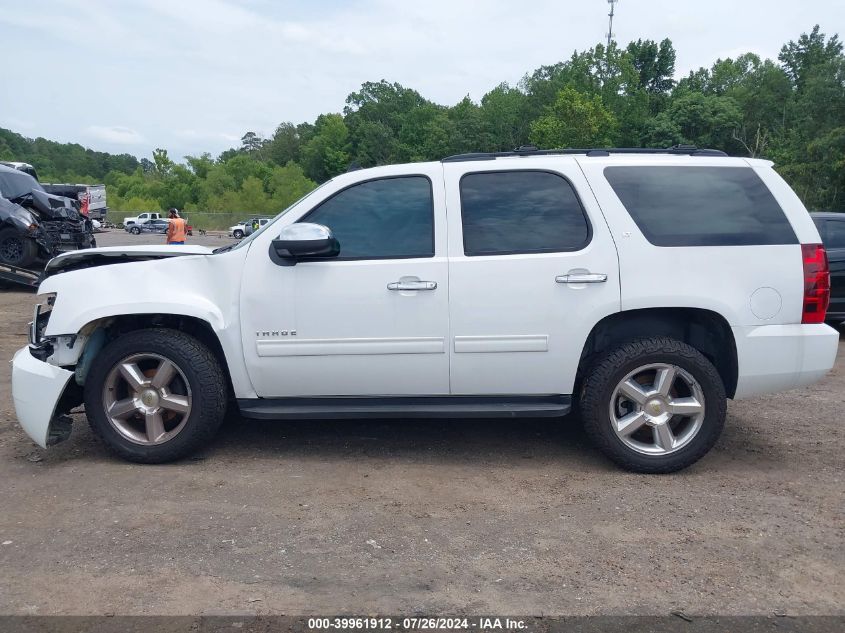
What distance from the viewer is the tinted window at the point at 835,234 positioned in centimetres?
911

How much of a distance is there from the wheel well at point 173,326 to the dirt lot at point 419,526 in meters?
0.71

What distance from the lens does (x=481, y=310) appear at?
14.5 ft

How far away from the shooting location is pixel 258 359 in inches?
177

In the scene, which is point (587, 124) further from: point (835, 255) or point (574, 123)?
point (835, 255)

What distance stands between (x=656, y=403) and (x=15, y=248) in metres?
13.1

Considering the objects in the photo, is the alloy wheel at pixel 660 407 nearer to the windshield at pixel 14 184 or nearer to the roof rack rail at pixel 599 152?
the roof rack rail at pixel 599 152

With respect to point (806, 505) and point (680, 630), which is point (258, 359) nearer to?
point (680, 630)

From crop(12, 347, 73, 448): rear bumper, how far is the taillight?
14.5 feet

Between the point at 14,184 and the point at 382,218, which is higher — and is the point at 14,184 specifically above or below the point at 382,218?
above

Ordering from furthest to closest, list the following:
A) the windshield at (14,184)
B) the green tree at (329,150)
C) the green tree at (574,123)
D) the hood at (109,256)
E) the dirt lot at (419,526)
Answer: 1. the green tree at (329,150)
2. the green tree at (574,123)
3. the windshield at (14,184)
4. the hood at (109,256)
5. the dirt lot at (419,526)

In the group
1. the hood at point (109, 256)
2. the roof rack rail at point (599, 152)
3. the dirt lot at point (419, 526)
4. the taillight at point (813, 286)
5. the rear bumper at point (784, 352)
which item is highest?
the roof rack rail at point (599, 152)

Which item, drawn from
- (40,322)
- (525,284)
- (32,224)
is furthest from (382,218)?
(32,224)

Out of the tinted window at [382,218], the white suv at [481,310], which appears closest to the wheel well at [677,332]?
the white suv at [481,310]

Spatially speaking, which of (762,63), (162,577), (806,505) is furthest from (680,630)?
(762,63)
